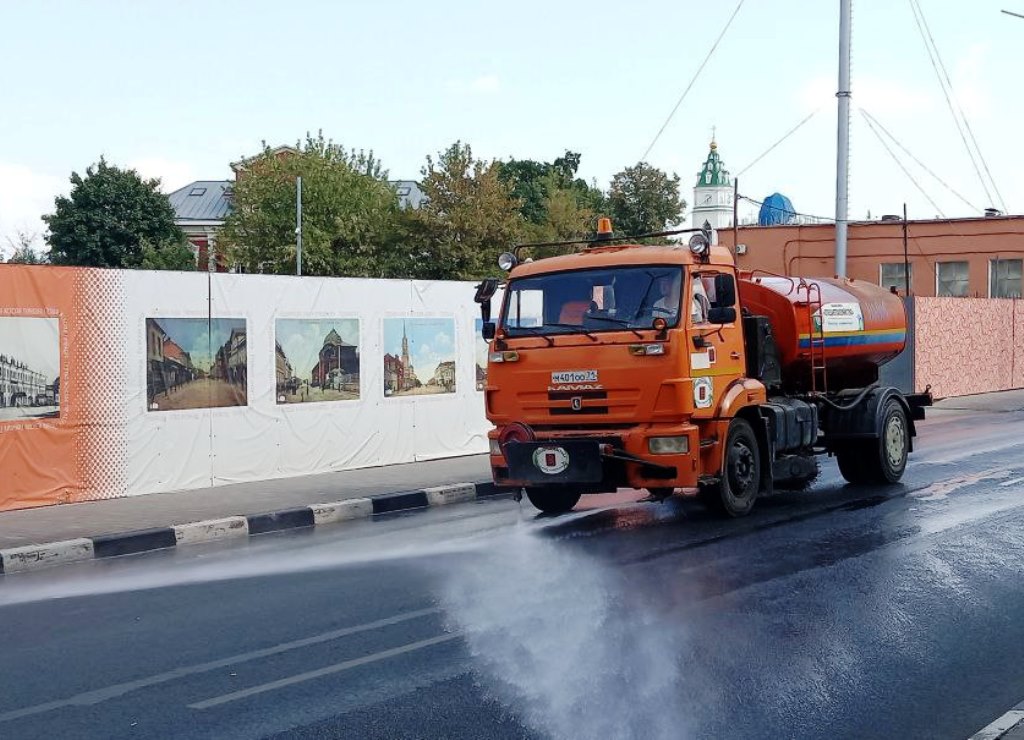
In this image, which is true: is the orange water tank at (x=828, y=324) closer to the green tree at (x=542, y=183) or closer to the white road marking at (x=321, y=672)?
the white road marking at (x=321, y=672)

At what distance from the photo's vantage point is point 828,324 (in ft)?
42.0

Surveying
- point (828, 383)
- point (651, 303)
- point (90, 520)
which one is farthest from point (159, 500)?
point (828, 383)

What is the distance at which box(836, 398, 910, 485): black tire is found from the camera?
13.5 meters

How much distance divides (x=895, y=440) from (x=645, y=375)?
487 cm

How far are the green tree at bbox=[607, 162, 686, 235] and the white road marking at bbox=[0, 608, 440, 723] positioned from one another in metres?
67.5

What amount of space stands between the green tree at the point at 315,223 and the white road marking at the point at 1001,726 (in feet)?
172

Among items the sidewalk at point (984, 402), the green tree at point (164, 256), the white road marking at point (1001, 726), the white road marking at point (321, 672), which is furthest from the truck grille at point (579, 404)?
the green tree at point (164, 256)

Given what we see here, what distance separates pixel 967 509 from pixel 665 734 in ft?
24.4

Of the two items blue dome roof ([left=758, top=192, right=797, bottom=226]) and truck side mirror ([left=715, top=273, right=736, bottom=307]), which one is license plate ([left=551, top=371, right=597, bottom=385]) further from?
blue dome roof ([left=758, top=192, right=797, bottom=226])

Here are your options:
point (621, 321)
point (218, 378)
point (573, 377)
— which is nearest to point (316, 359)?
point (218, 378)

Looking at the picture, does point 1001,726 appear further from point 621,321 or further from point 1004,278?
point 1004,278

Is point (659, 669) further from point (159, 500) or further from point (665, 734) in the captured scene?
point (159, 500)

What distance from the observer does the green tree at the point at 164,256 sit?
224ft

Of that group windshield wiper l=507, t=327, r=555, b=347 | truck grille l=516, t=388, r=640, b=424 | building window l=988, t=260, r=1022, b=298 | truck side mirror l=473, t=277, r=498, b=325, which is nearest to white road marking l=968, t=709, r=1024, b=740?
truck grille l=516, t=388, r=640, b=424
